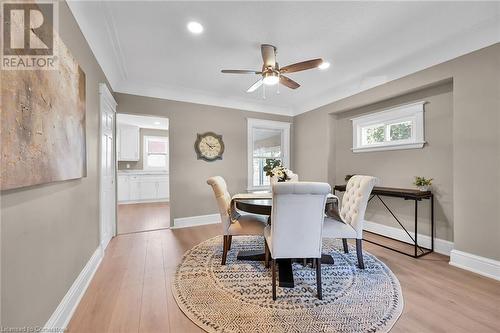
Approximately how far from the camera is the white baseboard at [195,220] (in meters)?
3.91

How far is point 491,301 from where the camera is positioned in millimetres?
1757

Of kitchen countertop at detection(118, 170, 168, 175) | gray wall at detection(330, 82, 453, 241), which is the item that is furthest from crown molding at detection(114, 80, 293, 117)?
kitchen countertop at detection(118, 170, 168, 175)

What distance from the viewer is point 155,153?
289 inches

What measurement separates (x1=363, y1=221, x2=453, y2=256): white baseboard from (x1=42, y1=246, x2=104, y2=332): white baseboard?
12.7 feet

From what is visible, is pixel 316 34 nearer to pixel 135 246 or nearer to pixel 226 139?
pixel 226 139

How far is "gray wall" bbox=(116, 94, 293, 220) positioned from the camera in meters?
3.82

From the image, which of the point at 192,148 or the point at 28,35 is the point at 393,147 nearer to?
the point at 192,148

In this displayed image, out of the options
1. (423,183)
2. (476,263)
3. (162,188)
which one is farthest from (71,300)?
(162,188)

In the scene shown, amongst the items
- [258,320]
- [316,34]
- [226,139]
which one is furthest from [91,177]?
[316,34]

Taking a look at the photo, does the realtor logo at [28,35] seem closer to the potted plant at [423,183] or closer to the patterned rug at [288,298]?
the patterned rug at [288,298]

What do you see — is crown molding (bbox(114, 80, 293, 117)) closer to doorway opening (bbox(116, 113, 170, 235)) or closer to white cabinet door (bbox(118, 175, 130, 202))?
doorway opening (bbox(116, 113, 170, 235))

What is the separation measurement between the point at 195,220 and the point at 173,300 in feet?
7.55

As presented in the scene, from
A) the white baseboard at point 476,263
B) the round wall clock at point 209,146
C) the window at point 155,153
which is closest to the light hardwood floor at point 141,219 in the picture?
the round wall clock at point 209,146

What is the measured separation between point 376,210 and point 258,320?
2.89m
